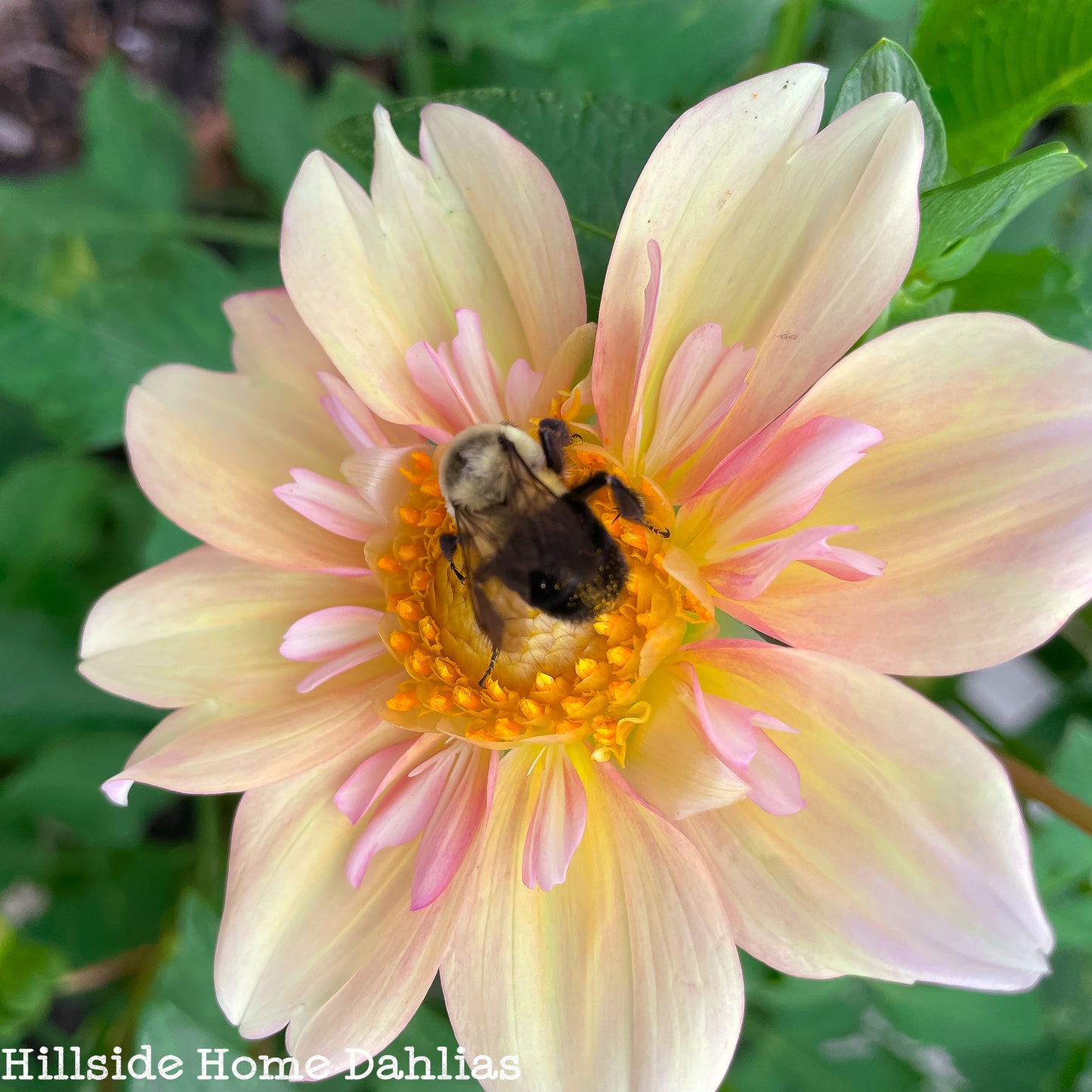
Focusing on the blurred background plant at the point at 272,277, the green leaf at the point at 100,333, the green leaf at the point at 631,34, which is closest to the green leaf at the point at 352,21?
the blurred background plant at the point at 272,277

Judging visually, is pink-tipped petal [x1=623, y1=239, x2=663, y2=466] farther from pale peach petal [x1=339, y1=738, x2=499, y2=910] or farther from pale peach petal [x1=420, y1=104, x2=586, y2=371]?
pale peach petal [x1=339, y1=738, x2=499, y2=910]

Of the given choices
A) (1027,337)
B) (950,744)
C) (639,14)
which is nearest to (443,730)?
(950,744)

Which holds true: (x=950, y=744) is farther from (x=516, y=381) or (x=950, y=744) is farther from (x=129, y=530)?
(x=129, y=530)

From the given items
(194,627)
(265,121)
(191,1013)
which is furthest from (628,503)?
(265,121)

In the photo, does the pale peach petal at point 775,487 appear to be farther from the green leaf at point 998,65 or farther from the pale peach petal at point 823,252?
the green leaf at point 998,65

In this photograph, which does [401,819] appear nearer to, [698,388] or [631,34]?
[698,388]
